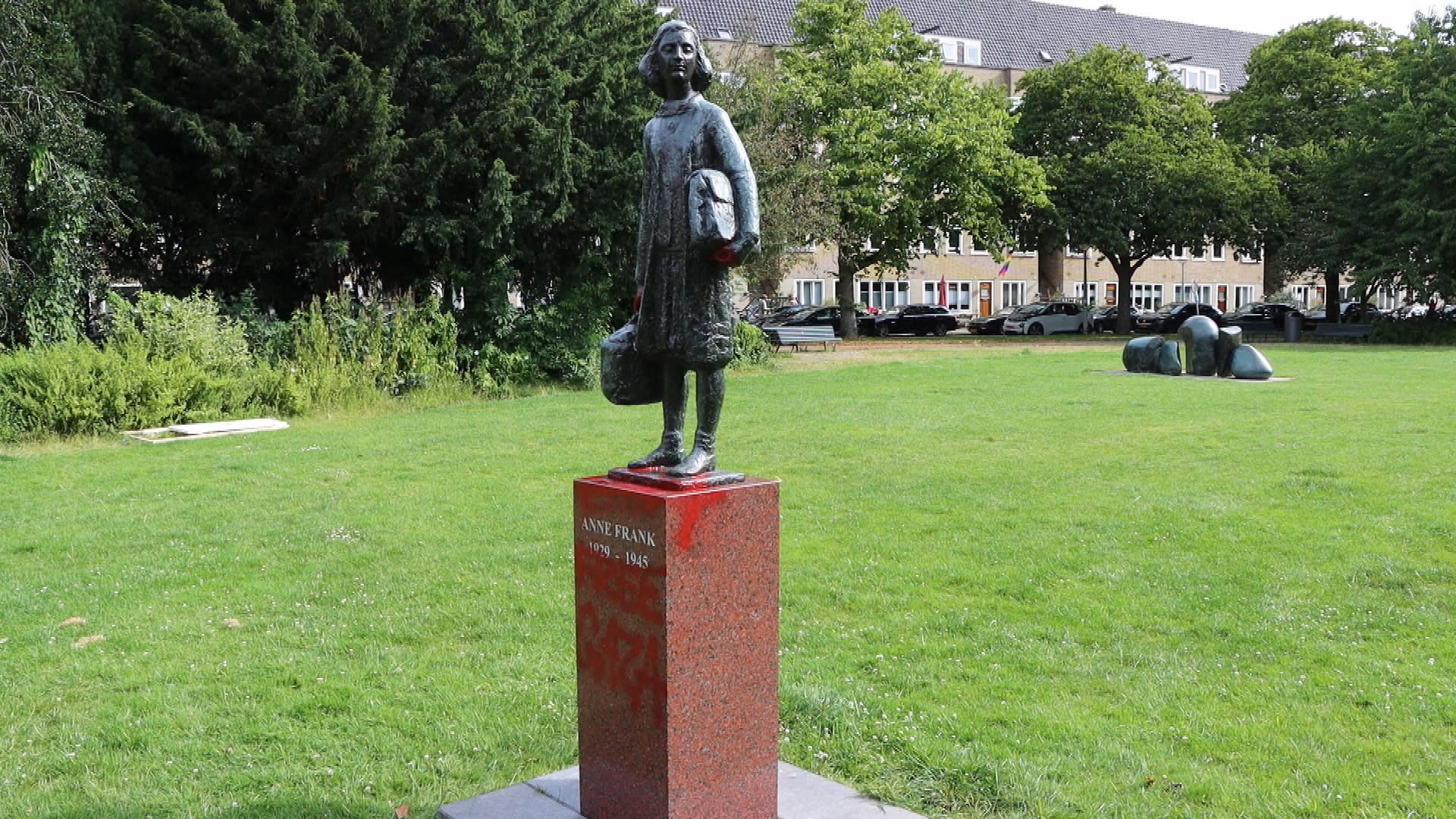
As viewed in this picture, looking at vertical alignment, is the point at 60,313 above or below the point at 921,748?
above

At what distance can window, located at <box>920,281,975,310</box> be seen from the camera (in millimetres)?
62000

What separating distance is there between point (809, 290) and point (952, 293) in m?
8.77

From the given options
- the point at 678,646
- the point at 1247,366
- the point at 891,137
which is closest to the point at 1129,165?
the point at 891,137

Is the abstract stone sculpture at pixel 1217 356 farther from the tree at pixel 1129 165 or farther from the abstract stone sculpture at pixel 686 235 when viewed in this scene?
the tree at pixel 1129 165

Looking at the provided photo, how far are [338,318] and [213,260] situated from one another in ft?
9.69

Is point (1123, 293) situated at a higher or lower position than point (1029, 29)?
lower

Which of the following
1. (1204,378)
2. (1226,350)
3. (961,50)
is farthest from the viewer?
(961,50)

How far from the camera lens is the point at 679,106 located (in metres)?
4.64

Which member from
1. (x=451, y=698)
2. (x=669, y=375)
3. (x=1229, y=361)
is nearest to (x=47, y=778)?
(x=451, y=698)

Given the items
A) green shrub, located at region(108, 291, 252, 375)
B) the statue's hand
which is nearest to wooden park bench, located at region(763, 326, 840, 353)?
green shrub, located at region(108, 291, 252, 375)

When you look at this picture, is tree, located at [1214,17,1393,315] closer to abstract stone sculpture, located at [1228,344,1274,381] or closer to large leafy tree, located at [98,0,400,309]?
abstract stone sculpture, located at [1228,344,1274,381]

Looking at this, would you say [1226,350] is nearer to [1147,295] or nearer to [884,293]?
[884,293]

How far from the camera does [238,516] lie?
982cm

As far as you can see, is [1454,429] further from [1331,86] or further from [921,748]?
[1331,86]
